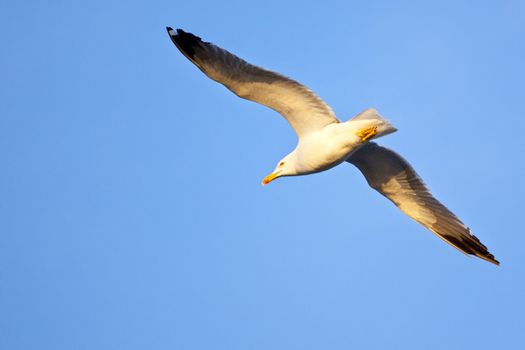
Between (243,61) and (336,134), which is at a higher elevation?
(243,61)

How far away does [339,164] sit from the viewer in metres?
13.9

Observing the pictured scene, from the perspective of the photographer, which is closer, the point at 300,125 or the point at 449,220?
the point at 300,125

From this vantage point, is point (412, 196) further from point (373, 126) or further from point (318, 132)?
point (373, 126)

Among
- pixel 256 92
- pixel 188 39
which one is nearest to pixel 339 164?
pixel 256 92

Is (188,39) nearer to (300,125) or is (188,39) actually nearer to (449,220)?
(300,125)

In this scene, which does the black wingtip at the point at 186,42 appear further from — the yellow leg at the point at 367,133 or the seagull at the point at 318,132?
the yellow leg at the point at 367,133

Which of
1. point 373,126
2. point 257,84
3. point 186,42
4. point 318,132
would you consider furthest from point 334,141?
point 186,42

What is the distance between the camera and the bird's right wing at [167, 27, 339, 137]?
1302 centimetres

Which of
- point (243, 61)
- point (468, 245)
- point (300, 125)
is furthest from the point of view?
point (468, 245)

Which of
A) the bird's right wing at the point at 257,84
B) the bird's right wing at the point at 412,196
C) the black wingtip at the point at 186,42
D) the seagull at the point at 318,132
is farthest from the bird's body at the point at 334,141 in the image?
the black wingtip at the point at 186,42

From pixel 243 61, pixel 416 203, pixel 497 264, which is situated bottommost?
pixel 497 264

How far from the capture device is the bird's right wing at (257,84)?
513 inches

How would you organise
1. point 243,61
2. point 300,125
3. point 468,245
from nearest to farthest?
1. point 243,61
2. point 300,125
3. point 468,245

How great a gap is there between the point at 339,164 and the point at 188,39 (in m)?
2.86
